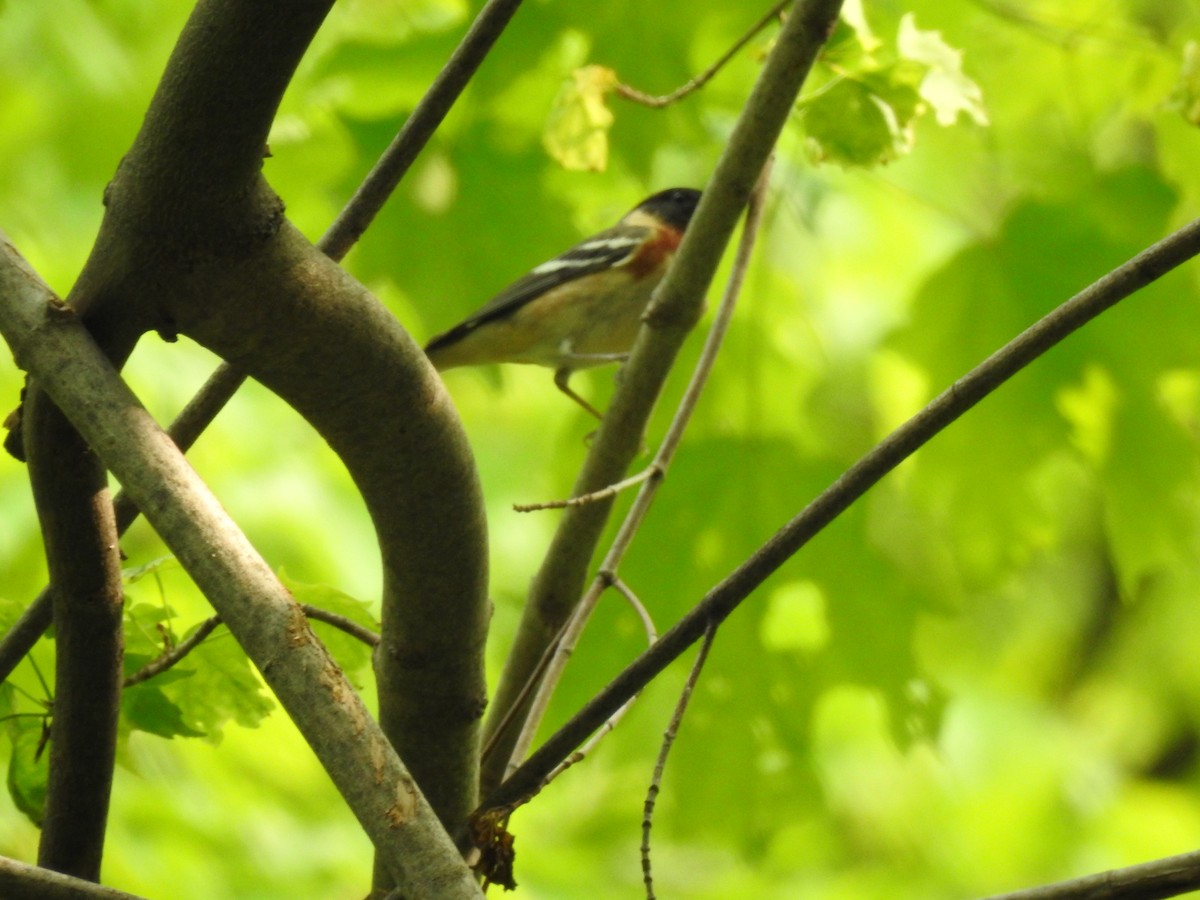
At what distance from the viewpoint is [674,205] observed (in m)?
6.16

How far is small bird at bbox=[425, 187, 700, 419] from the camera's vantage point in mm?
5602

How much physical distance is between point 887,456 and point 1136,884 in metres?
0.49

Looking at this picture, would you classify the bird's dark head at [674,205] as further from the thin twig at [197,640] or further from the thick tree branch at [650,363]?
the thin twig at [197,640]

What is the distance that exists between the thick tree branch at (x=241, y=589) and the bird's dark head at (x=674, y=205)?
483 cm

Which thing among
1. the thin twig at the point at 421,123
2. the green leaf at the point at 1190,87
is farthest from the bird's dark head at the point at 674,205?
the thin twig at the point at 421,123

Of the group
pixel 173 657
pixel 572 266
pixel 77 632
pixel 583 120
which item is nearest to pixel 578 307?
pixel 572 266

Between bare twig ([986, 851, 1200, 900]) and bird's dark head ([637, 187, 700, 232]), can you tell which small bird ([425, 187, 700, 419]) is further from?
bare twig ([986, 851, 1200, 900])

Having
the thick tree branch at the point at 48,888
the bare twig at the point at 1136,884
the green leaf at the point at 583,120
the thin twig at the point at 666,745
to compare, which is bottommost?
the bare twig at the point at 1136,884

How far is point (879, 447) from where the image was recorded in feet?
4.48

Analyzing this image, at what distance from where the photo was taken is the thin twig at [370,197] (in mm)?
Result: 1746

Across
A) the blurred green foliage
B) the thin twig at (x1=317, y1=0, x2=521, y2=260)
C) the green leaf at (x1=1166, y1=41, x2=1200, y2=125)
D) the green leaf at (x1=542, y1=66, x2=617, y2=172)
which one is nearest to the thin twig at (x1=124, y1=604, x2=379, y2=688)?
the thin twig at (x1=317, y1=0, x2=521, y2=260)

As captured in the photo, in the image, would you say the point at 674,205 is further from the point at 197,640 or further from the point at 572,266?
the point at 197,640

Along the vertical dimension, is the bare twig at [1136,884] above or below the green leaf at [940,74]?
below

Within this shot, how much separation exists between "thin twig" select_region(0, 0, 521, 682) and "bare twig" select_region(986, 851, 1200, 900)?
3.88 ft
